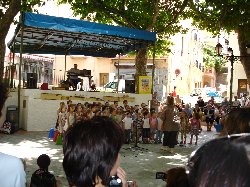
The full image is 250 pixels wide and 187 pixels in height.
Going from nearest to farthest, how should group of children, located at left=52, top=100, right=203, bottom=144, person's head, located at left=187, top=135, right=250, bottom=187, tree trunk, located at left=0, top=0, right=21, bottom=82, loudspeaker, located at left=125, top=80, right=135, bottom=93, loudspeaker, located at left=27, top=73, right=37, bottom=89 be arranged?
person's head, located at left=187, top=135, right=250, bottom=187, group of children, located at left=52, top=100, right=203, bottom=144, tree trunk, located at left=0, top=0, right=21, bottom=82, loudspeaker, located at left=27, top=73, right=37, bottom=89, loudspeaker, located at left=125, top=80, right=135, bottom=93

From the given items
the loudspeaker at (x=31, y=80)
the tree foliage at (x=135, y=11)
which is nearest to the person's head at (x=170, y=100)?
the loudspeaker at (x=31, y=80)

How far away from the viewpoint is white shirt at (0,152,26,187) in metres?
2.34

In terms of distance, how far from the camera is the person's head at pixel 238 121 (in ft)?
9.80

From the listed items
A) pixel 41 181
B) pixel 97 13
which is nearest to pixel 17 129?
pixel 97 13

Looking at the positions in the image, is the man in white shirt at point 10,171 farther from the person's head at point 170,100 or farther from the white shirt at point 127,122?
the white shirt at point 127,122

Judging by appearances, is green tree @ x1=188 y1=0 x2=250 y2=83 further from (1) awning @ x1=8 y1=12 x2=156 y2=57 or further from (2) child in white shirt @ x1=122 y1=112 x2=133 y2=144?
(2) child in white shirt @ x1=122 y1=112 x2=133 y2=144

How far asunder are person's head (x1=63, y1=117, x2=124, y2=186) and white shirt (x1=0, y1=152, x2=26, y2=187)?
0.45m

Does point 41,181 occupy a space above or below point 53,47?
below

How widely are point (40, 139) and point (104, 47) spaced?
33.1ft

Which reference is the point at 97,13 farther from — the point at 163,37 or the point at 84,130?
the point at 84,130

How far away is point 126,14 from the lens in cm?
1934

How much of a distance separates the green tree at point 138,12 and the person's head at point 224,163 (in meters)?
17.4

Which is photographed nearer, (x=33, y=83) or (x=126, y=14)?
(x=33, y=83)

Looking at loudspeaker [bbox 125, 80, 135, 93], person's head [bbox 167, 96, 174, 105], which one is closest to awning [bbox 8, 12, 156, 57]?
loudspeaker [bbox 125, 80, 135, 93]
